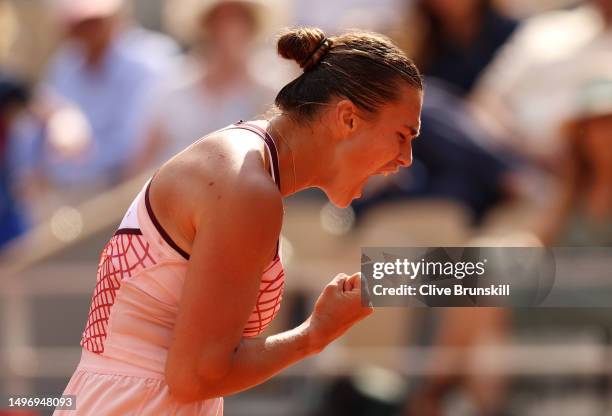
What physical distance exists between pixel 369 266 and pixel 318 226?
10.8ft

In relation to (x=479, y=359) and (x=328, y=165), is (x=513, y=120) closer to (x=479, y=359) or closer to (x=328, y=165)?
(x=479, y=359)

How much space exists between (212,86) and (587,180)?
75.4 inches

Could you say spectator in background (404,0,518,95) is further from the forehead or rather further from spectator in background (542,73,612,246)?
the forehead

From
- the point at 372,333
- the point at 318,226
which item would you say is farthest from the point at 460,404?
the point at 318,226

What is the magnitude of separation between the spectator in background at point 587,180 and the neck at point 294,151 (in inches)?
108

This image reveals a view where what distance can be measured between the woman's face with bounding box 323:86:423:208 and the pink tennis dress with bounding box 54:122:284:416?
0.15 m

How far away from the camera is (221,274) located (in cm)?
229

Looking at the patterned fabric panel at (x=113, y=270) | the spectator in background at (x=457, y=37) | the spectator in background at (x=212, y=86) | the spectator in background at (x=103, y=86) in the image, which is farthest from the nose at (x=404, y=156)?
the spectator in background at (x=103, y=86)

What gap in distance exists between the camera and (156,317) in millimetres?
2459

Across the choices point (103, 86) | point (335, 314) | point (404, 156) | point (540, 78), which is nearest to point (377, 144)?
point (404, 156)

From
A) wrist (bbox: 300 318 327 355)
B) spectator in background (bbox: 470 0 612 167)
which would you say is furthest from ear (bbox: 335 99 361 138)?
spectator in background (bbox: 470 0 612 167)

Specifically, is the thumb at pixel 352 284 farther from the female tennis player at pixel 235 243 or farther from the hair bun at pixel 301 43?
the hair bun at pixel 301 43

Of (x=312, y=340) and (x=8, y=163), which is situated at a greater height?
(x=8, y=163)

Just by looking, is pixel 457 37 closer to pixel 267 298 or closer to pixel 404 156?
pixel 404 156
